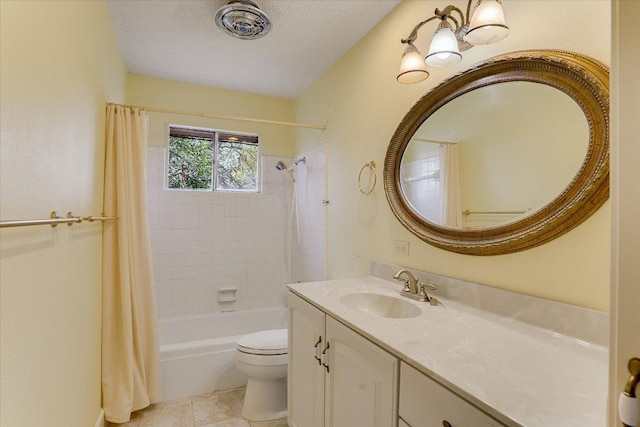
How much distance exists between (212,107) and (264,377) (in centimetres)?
245

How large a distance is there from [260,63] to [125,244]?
1717 mm

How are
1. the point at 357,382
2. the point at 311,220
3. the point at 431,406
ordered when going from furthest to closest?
the point at 311,220
the point at 357,382
the point at 431,406

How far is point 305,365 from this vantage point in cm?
165

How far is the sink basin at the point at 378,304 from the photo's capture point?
5.20ft

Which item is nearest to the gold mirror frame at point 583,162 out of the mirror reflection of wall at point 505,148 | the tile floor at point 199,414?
the mirror reflection of wall at point 505,148

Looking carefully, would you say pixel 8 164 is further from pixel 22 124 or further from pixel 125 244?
pixel 125 244

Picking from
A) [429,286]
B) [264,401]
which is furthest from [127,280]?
[429,286]

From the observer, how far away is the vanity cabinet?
1070mm

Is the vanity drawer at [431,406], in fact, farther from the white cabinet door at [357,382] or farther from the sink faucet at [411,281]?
the sink faucet at [411,281]

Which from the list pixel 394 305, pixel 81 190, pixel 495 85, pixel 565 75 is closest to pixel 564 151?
pixel 565 75

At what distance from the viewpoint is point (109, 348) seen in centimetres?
200

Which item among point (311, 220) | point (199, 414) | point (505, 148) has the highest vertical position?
point (505, 148)

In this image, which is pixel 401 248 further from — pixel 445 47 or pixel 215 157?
pixel 215 157

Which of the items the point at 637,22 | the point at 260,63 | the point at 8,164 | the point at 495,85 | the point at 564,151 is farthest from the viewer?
the point at 260,63
